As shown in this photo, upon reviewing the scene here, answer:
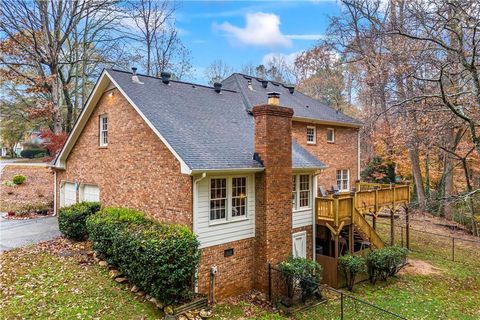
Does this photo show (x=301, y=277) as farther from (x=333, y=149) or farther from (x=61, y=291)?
(x=333, y=149)

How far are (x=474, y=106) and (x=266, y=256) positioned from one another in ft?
33.2

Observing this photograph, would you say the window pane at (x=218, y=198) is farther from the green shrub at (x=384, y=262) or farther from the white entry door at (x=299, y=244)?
the green shrub at (x=384, y=262)

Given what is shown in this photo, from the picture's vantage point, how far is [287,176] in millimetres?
10992

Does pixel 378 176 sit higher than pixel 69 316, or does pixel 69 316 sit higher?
pixel 378 176

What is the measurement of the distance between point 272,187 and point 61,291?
6793 mm

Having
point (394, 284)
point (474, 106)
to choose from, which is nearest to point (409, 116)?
point (474, 106)

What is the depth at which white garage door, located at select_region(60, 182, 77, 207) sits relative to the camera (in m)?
16.2

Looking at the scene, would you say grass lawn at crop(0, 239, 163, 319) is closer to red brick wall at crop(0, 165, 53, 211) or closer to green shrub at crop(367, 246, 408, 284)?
green shrub at crop(367, 246, 408, 284)

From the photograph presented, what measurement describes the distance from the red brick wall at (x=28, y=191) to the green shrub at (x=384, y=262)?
17457 mm

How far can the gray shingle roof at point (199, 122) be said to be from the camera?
32.2ft

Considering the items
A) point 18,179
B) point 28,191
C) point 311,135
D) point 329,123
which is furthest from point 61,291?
point 18,179

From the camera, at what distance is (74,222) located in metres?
12.5

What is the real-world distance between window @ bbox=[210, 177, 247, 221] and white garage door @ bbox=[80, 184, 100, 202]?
7086 millimetres

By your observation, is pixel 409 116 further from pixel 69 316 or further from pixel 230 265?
pixel 69 316
